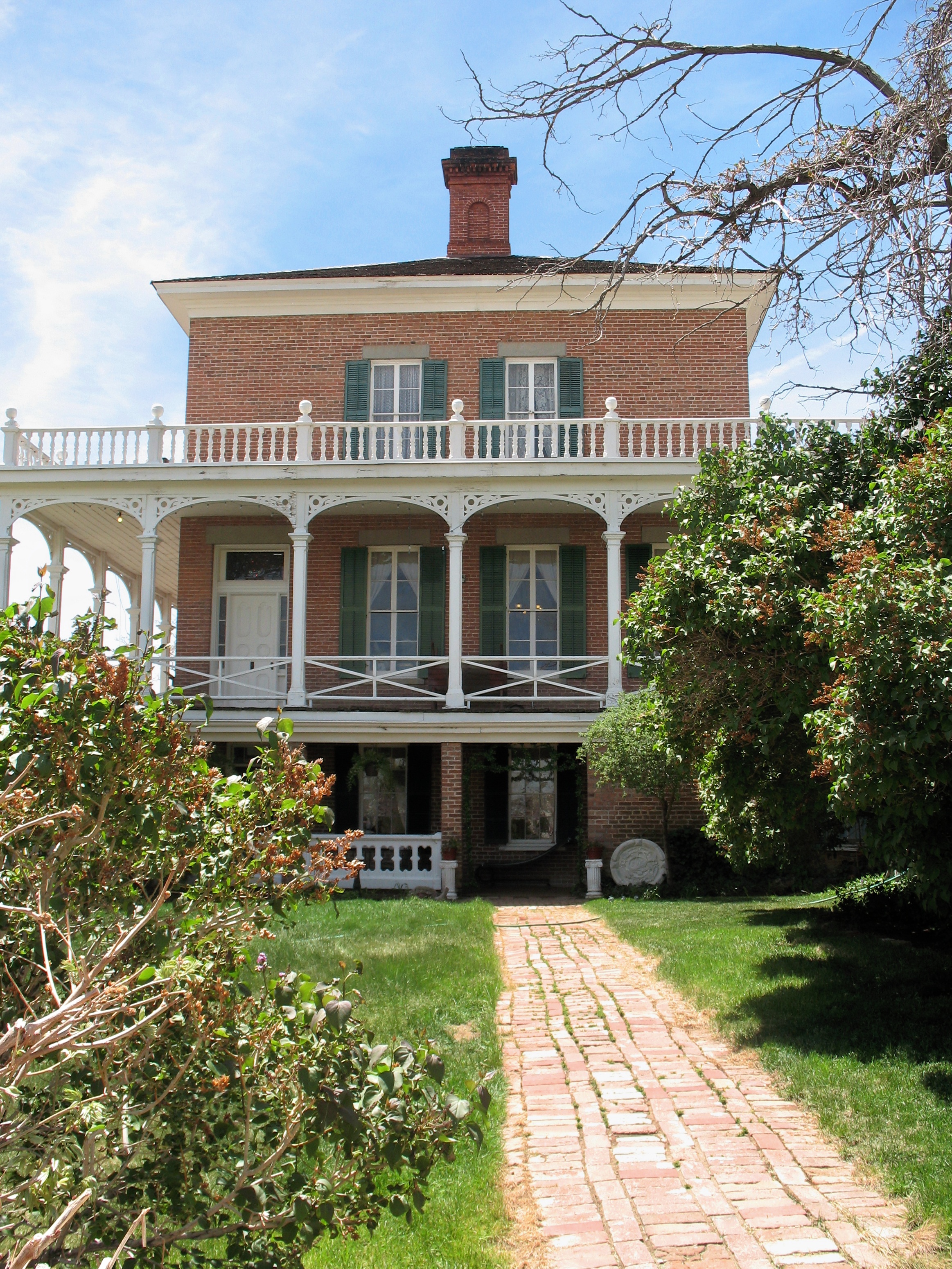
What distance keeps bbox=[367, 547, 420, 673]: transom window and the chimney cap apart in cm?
863

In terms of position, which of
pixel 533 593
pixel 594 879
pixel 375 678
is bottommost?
pixel 594 879

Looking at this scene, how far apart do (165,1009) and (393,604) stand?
16125 mm

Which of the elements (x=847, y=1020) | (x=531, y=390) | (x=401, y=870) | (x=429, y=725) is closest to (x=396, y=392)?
(x=531, y=390)

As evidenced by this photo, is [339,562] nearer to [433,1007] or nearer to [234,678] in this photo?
[234,678]

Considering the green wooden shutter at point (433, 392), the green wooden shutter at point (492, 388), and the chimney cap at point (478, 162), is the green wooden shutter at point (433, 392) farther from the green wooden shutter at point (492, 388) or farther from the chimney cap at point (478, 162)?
the chimney cap at point (478, 162)

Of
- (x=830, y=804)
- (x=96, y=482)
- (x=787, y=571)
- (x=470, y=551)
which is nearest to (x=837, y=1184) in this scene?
(x=830, y=804)

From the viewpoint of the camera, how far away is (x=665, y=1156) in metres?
5.09

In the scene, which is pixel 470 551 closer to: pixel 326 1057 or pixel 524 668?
pixel 524 668

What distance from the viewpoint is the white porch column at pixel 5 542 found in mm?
17656

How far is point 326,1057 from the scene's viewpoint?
288 centimetres

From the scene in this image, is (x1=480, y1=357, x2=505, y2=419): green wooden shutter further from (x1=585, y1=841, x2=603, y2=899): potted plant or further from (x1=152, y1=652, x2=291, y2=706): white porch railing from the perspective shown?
(x1=585, y1=841, x2=603, y2=899): potted plant

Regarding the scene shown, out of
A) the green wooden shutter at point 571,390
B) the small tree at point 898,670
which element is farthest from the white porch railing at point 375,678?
the small tree at point 898,670

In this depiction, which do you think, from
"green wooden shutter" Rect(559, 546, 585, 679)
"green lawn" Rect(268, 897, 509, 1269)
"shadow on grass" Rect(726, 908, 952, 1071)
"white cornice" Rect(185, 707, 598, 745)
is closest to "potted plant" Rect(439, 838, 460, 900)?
"green lawn" Rect(268, 897, 509, 1269)

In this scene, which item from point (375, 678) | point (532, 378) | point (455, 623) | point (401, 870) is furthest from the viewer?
point (532, 378)
